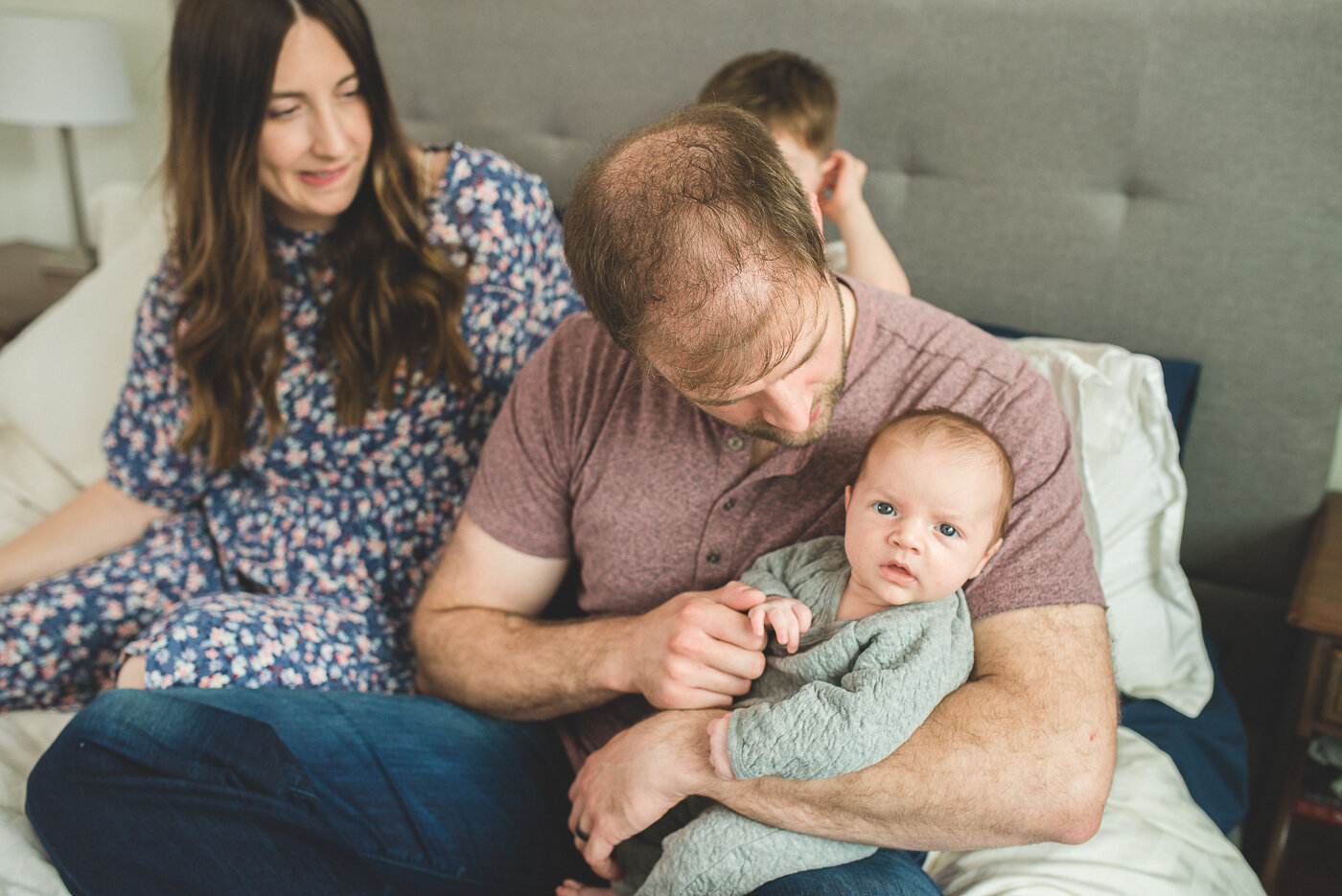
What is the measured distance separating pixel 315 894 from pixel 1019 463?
0.88 meters

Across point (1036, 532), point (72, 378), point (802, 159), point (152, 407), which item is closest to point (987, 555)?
point (1036, 532)

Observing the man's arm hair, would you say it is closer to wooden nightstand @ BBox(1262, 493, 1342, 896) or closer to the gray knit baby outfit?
the gray knit baby outfit

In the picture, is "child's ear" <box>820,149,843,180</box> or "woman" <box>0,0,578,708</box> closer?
"woman" <box>0,0,578,708</box>

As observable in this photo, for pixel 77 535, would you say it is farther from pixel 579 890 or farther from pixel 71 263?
pixel 71 263

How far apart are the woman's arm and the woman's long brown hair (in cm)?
19

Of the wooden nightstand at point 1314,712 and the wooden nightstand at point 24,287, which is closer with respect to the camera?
the wooden nightstand at point 1314,712

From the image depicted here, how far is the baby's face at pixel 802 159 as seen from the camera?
1528 mm

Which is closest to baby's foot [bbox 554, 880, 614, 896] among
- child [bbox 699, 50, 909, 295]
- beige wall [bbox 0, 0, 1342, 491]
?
child [bbox 699, 50, 909, 295]

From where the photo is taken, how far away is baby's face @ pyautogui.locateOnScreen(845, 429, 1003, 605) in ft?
3.00

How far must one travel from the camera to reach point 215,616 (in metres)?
1.33

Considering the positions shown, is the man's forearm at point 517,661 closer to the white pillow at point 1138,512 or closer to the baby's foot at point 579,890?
the baby's foot at point 579,890

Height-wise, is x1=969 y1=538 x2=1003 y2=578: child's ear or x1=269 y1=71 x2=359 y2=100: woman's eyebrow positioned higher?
x1=269 y1=71 x2=359 y2=100: woman's eyebrow

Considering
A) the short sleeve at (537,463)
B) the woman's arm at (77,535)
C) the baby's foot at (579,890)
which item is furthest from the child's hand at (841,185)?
the woman's arm at (77,535)

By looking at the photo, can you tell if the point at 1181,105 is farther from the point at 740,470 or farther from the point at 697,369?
the point at 697,369
